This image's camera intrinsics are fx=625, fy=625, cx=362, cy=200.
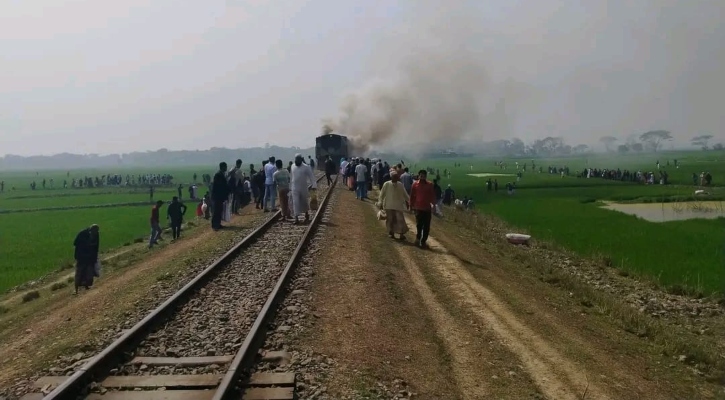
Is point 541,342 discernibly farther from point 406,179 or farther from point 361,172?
point 361,172

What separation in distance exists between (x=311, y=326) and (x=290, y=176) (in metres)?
9.86

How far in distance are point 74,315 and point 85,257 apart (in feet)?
13.8

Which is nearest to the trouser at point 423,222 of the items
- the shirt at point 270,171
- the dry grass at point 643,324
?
the dry grass at point 643,324

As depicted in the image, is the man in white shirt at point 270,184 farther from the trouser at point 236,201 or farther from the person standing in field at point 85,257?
the person standing in field at point 85,257

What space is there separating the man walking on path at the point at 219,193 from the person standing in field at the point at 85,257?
3945 mm

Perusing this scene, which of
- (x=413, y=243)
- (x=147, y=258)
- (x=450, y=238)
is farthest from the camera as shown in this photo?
(x=450, y=238)

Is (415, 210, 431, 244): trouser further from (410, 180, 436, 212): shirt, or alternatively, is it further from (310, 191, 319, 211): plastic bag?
(310, 191, 319, 211): plastic bag

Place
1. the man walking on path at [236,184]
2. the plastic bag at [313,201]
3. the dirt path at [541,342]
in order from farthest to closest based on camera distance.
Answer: the man walking on path at [236,184] < the plastic bag at [313,201] < the dirt path at [541,342]

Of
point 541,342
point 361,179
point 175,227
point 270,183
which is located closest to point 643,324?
point 541,342

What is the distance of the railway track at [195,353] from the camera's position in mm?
5551

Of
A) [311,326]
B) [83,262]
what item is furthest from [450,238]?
[311,326]

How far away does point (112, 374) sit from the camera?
604 cm

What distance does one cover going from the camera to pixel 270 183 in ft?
64.5

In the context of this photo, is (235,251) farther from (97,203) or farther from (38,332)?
(97,203)
